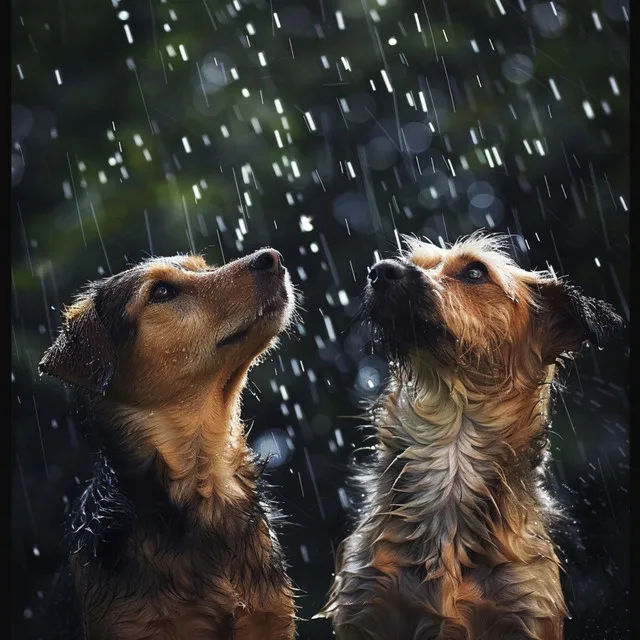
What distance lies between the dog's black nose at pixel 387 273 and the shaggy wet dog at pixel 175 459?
0.45 meters

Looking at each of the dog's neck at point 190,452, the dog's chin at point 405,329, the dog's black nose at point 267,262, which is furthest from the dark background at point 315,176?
the dog's black nose at point 267,262

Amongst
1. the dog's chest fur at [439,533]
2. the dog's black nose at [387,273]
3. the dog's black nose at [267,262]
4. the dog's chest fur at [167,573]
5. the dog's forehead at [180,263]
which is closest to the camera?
the dog's chest fur at [439,533]

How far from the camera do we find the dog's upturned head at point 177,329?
4.67 m

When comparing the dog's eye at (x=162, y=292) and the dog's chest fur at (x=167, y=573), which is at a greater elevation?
the dog's eye at (x=162, y=292)

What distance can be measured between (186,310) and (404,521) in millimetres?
1450

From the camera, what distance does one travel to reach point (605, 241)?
18.9ft

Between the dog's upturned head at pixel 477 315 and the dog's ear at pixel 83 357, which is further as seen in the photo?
the dog's upturned head at pixel 477 315

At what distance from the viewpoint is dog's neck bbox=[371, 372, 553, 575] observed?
176 inches

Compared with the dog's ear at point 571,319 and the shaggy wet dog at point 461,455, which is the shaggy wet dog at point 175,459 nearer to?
the shaggy wet dog at point 461,455

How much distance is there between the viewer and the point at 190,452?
4.77 m

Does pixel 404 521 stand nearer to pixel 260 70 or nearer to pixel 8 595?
pixel 8 595

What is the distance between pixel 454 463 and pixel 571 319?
90 centimetres

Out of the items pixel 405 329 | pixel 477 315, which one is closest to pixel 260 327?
pixel 405 329

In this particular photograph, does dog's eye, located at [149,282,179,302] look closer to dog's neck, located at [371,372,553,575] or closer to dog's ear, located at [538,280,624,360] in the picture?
dog's neck, located at [371,372,553,575]
